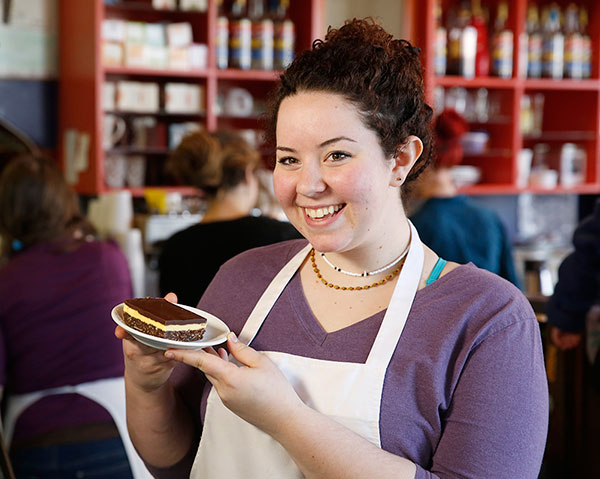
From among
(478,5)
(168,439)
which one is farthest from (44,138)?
(168,439)

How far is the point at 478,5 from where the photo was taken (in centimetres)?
523

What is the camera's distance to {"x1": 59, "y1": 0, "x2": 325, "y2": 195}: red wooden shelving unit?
4379 mm

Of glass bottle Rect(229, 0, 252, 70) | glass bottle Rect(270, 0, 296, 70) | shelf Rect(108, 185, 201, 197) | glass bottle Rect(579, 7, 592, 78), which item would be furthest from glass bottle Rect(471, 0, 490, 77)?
shelf Rect(108, 185, 201, 197)

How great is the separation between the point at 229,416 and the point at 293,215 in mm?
346

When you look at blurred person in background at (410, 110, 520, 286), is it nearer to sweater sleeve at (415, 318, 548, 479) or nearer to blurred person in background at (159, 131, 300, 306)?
blurred person in background at (159, 131, 300, 306)

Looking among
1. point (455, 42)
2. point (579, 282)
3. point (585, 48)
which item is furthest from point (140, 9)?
point (579, 282)

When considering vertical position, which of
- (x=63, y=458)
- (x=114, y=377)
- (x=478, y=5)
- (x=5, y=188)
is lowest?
(x=63, y=458)

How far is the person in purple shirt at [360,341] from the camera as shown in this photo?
113cm

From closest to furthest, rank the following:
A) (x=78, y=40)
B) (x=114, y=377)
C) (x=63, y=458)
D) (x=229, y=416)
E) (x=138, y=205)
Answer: (x=229, y=416), (x=63, y=458), (x=114, y=377), (x=78, y=40), (x=138, y=205)

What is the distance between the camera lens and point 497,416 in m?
1.12

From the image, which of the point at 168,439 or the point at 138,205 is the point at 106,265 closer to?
the point at 168,439

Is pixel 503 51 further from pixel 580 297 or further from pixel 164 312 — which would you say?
pixel 164 312

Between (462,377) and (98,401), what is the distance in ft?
4.95

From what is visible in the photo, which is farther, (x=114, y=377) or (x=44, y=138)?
(x=44, y=138)
